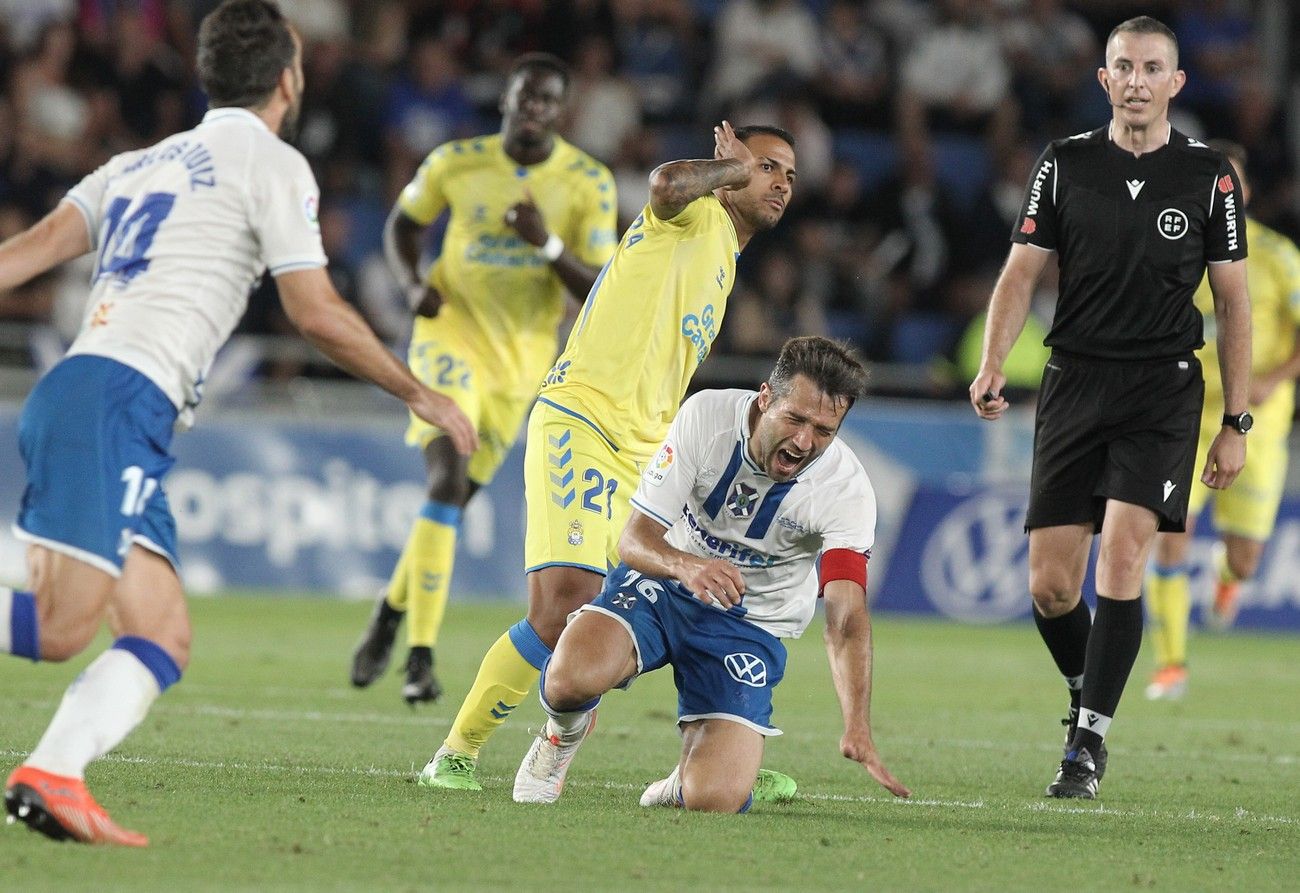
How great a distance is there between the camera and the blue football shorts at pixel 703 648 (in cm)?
614

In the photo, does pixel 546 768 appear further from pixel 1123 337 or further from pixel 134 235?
pixel 1123 337

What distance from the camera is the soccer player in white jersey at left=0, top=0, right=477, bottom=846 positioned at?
4641 millimetres

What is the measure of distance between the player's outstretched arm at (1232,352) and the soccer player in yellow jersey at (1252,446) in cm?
306

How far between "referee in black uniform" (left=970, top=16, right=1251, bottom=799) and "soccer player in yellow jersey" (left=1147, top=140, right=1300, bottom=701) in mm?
3031

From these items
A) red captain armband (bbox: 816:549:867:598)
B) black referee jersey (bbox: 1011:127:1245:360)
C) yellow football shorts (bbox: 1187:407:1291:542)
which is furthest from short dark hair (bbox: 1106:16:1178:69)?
yellow football shorts (bbox: 1187:407:1291:542)

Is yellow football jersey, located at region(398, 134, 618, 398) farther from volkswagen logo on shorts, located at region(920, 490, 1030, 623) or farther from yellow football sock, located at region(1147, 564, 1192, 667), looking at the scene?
volkswagen logo on shorts, located at region(920, 490, 1030, 623)

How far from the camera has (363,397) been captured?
51.1 ft

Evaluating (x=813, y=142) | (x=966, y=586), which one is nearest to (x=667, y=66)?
(x=813, y=142)

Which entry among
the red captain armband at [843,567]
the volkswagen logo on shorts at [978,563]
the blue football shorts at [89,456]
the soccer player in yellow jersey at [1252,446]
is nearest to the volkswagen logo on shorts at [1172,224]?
the red captain armband at [843,567]

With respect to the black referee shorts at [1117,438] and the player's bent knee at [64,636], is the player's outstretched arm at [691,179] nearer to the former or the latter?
the black referee shorts at [1117,438]

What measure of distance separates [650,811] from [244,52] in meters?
2.49

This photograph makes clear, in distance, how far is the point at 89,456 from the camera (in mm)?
4652

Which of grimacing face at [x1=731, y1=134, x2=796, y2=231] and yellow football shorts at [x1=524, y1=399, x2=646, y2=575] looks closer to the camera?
yellow football shorts at [x1=524, y1=399, x2=646, y2=575]

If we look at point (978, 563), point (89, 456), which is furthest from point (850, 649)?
point (978, 563)
